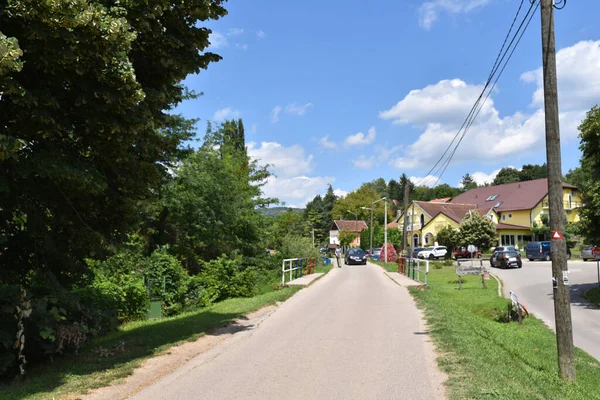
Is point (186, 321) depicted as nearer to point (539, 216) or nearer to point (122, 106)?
point (122, 106)

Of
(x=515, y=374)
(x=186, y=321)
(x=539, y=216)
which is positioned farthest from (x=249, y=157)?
(x=539, y=216)

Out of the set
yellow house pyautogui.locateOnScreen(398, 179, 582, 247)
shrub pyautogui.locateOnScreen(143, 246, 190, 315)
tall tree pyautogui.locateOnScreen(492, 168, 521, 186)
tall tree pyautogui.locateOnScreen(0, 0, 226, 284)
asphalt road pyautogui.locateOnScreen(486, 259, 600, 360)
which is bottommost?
asphalt road pyautogui.locateOnScreen(486, 259, 600, 360)

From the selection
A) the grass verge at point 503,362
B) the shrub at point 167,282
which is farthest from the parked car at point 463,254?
the shrub at point 167,282

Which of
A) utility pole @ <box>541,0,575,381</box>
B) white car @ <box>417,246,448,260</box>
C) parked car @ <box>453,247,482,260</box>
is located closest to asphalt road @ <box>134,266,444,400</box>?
utility pole @ <box>541,0,575,381</box>

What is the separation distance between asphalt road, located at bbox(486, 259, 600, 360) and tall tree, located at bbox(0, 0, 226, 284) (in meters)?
10.8

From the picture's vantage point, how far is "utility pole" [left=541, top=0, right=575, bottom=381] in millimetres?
7941

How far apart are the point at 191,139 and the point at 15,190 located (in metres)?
16.0

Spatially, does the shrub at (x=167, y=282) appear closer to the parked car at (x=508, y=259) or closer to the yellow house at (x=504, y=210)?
the parked car at (x=508, y=259)

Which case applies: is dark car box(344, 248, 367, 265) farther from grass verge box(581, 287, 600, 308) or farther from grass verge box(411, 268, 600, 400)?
grass verge box(411, 268, 600, 400)

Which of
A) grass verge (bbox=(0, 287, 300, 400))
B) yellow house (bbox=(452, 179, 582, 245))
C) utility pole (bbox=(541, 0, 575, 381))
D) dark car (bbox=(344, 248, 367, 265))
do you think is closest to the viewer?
grass verge (bbox=(0, 287, 300, 400))

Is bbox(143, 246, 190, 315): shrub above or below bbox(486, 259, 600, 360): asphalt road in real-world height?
above

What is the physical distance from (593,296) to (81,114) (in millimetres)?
21342

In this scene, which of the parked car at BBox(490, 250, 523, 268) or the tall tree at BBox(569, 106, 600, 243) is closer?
the tall tree at BBox(569, 106, 600, 243)

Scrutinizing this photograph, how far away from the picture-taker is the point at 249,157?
30.6 m
